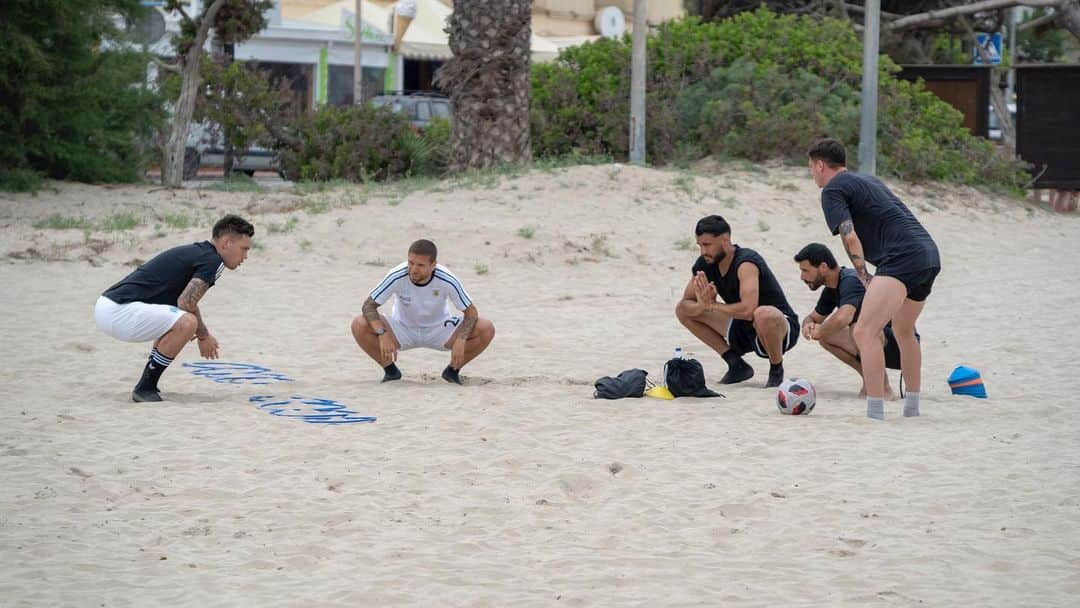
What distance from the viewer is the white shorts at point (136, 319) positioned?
7.98 m

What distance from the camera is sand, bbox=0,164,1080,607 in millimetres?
4867

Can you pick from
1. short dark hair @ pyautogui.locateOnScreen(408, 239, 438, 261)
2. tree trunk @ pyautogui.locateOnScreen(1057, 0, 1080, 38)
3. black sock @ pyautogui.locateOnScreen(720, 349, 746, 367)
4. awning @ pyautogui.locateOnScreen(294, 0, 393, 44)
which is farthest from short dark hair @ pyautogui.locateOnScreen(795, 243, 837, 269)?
awning @ pyautogui.locateOnScreen(294, 0, 393, 44)

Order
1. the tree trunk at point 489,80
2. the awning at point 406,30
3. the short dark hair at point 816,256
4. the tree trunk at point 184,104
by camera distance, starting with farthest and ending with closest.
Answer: the awning at point 406,30 → the tree trunk at point 184,104 → the tree trunk at point 489,80 → the short dark hair at point 816,256

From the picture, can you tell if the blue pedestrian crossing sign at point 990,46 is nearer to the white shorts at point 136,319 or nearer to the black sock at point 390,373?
the black sock at point 390,373

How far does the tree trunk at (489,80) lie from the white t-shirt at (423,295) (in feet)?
28.8

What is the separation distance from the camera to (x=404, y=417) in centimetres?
768

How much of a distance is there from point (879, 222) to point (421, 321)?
2.84m

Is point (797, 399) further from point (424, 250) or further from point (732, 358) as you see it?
point (424, 250)

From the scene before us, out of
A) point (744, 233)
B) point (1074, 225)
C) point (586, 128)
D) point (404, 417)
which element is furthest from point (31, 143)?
point (1074, 225)

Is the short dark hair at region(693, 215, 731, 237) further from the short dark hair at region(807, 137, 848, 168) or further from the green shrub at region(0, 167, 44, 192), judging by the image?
the green shrub at region(0, 167, 44, 192)

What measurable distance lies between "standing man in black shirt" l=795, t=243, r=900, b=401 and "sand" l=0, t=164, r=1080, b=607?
0.30m

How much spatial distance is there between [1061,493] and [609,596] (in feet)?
7.75

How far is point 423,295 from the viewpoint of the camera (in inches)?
343

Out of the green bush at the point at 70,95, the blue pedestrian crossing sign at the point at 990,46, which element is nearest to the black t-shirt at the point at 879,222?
the green bush at the point at 70,95
